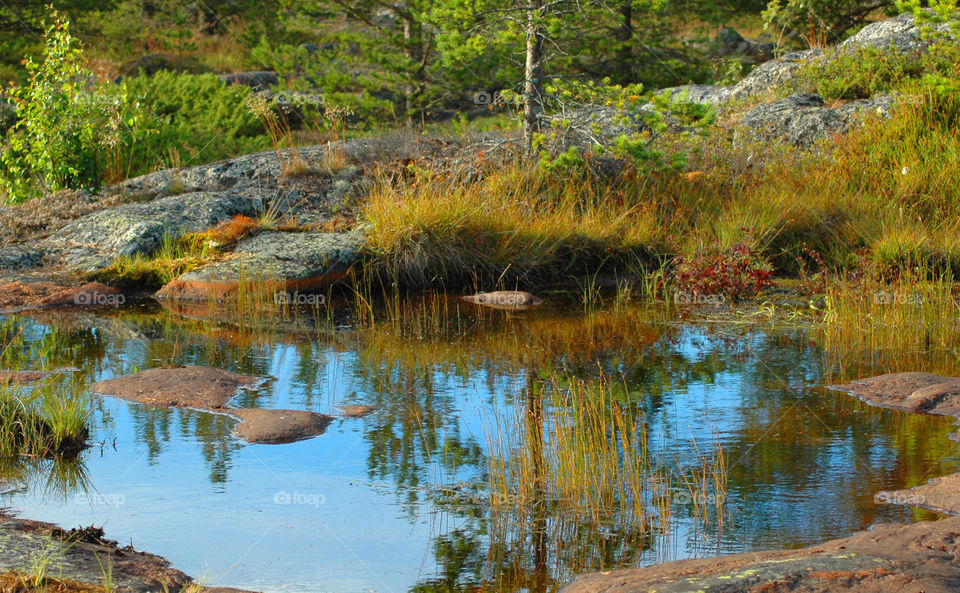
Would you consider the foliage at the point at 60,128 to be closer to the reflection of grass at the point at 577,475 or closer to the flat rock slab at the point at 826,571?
the reflection of grass at the point at 577,475

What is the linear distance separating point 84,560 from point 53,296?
7283 mm

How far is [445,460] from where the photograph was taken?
5242 mm

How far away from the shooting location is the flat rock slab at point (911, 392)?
610cm

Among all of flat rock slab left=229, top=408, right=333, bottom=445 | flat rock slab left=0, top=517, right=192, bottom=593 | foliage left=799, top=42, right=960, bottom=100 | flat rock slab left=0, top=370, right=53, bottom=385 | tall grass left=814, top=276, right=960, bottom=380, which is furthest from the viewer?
foliage left=799, top=42, right=960, bottom=100

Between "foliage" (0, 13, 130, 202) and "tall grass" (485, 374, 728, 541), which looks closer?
"tall grass" (485, 374, 728, 541)

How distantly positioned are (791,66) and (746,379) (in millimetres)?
11204

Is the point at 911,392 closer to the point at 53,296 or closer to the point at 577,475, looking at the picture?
the point at 577,475

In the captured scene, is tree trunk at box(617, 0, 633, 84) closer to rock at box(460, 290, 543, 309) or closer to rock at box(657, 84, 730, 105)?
rock at box(657, 84, 730, 105)

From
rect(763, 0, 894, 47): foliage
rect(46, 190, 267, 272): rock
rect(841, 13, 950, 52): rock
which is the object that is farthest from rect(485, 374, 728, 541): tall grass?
rect(763, 0, 894, 47): foliage

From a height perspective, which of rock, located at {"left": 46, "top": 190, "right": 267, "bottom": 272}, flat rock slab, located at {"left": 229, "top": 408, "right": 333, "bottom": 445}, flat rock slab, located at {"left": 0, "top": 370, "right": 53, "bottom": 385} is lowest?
flat rock slab, located at {"left": 229, "top": 408, "right": 333, "bottom": 445}

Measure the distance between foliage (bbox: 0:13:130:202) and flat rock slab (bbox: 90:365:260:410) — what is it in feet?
21.7

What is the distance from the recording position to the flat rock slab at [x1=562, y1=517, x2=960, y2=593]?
10.6ft

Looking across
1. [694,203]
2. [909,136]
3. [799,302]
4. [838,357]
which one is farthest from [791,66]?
[838,357]

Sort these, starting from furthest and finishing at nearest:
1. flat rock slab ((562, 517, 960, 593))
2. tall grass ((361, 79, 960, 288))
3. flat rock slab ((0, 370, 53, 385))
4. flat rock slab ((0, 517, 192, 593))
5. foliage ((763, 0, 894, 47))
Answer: foliage ((763, 0, 894, 47)) → tall grass ((361, 79, 960, 288)) → flat rock slab ((0, 370, 53, 385)) → flat rock slab ((0, 517, 192, 593)) → flat rock slab ((562, 517, 960, 593))
